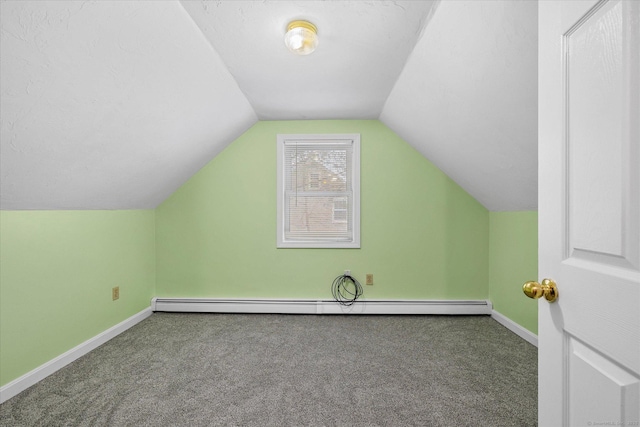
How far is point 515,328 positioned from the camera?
8.81 feet

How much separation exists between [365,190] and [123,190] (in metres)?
2.32

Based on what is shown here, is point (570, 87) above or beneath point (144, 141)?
beneath

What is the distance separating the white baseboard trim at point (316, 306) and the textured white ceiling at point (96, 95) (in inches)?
53.3

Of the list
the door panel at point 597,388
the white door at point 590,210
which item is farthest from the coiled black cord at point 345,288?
the door panel at point 597,388

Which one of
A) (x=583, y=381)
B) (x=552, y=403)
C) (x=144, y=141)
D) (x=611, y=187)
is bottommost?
(x=552, y=403)

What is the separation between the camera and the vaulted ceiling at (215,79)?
1.29 m

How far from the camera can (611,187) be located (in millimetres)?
641

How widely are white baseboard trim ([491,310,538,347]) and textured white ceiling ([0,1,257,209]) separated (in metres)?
3.21

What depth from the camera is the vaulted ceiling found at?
129 cm

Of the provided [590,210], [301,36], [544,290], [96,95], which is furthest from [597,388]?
[96,95]

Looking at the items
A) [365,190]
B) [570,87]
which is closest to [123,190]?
[365,190]

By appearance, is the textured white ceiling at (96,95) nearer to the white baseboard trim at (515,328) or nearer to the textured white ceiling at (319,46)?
the textured white ceiling at (319,46)

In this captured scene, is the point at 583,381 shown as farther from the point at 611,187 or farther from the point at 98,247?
the point at 98,247

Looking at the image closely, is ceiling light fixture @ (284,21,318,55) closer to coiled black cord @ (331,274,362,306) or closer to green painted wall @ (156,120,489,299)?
green painted wall @ (156,120,489,299)
